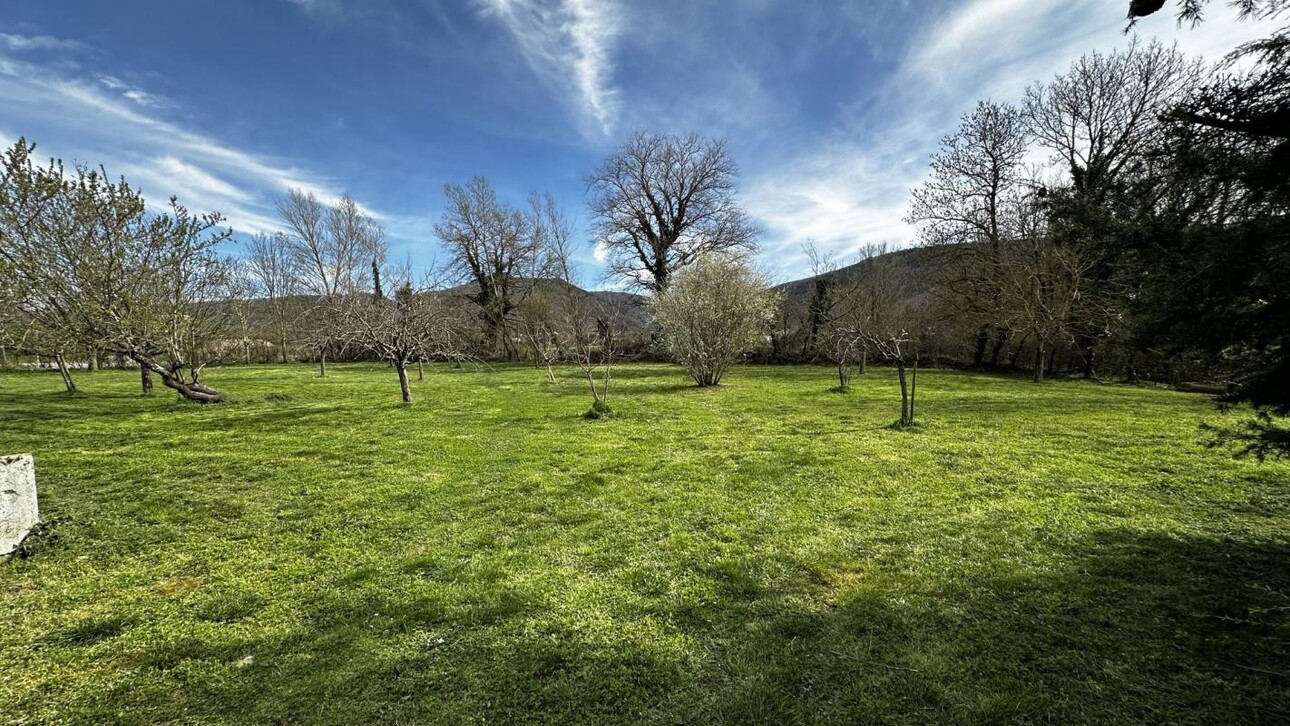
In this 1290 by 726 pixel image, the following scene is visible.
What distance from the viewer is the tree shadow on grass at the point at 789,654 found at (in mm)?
2055

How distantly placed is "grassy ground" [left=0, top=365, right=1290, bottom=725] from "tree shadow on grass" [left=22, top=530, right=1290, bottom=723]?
15mm

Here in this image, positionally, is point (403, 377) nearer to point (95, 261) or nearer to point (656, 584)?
point (95, 261)

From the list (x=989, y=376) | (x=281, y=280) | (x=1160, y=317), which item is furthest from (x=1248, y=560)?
(x=281, y=280)

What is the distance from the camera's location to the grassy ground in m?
2.13

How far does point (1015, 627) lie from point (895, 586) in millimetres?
624

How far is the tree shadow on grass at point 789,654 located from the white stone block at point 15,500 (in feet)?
7.79

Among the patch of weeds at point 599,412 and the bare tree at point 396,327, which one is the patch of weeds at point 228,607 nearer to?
the patch of weeds at point 599,412

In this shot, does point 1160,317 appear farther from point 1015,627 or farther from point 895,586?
point 895,586

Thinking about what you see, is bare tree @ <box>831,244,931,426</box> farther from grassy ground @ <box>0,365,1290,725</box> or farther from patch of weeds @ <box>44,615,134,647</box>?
patch of weeds @ <box>44,615,134,647</box>

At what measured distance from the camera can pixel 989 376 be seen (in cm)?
1695

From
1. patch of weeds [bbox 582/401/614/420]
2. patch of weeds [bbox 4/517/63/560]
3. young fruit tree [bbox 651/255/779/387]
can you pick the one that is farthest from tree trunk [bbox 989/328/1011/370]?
patch of weeds [bbox 4/517/63/560]

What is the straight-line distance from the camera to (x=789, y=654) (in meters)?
2.42

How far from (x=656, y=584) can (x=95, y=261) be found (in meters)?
12.2

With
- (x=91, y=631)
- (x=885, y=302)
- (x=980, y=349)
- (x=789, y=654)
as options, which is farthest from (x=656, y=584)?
(x=980, y=349)
